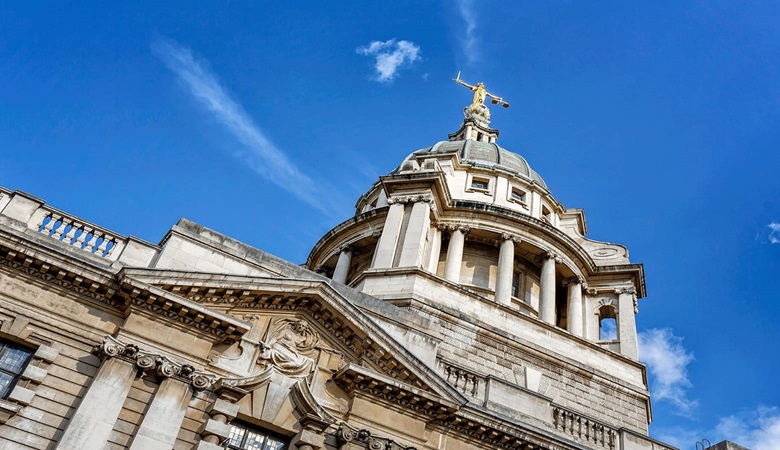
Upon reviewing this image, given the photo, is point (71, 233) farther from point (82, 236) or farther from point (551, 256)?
point (551, 256)

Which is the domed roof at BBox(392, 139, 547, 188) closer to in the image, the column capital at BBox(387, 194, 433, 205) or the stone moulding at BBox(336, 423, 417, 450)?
the column capital at BBox(387, 194, 433, 205)

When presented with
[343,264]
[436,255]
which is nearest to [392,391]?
[436,255]

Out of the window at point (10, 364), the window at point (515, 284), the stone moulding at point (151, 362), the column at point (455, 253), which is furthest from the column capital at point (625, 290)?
the window at point (10, 364)

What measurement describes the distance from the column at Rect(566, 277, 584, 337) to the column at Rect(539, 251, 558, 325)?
1.57 m

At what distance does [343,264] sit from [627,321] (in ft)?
46.6

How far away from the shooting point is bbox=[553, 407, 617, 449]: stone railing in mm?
18656

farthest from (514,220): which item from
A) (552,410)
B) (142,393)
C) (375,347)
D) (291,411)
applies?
(142,393)

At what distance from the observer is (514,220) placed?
33.2 m

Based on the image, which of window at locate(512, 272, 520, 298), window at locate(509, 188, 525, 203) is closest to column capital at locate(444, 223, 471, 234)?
window at locate(512, 272, 520, 298)

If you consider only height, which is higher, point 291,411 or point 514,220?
point 514,220

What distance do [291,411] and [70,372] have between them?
4.92m

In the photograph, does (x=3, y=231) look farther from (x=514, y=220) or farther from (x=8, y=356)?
(x=514, y=220)

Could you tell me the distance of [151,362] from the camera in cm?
1482

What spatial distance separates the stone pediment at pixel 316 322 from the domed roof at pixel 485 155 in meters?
22.7
